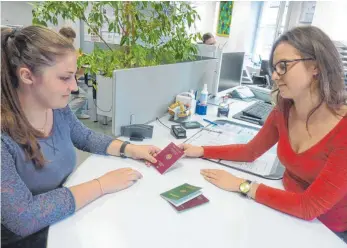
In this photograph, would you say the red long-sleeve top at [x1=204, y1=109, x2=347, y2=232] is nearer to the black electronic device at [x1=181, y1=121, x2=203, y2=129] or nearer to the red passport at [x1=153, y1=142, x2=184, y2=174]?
the red passport at [x1=153, y1=142, x2=184, y2=174]

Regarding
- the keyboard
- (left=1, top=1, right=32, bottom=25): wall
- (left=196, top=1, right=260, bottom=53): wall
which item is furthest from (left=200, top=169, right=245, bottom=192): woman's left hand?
(left=196, top=1, right=260, bottom=53): wall

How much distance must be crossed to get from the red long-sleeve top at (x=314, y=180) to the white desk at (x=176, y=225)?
44 millimetres

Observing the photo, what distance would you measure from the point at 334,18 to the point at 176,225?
3440 mm

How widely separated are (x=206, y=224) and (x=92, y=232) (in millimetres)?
335

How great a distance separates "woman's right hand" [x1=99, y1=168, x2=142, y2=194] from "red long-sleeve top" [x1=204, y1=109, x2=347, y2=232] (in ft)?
1.49

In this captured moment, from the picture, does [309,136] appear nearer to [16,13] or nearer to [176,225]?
[176,225]

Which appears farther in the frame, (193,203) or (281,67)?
(281,67)

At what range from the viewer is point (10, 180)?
0.71 meters

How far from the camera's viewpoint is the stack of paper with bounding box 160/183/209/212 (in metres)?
0.86

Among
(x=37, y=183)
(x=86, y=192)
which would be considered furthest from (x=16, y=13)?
(x=86, y=192)

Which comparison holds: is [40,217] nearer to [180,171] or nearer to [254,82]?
[180,171]

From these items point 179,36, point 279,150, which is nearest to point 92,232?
point 279,150

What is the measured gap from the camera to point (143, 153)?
1.12 metres

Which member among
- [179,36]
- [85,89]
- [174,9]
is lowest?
[85,89]
